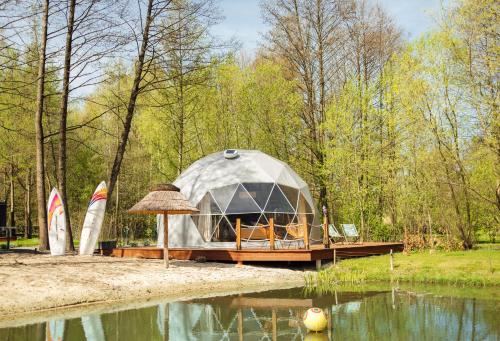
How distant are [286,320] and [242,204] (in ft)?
28.1

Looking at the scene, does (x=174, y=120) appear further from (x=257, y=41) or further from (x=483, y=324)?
(x=483, y=324)

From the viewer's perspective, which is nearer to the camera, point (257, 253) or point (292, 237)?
point (257, 253)

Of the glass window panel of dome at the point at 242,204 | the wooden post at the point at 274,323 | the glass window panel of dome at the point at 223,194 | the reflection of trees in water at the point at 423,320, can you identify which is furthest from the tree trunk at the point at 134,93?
the reflection of trees in water at the point at 423,320

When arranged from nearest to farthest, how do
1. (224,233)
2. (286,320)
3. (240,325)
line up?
(240,325) < (286,320) < (224,233)

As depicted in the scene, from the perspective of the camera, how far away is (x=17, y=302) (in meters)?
9.67

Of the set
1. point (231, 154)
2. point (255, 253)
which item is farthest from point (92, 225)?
point (231, 154)

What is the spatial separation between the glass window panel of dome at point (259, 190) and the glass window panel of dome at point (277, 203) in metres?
0.16

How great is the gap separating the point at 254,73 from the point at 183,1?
560 cm

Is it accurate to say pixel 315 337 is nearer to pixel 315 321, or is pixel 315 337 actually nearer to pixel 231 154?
pixel 315 321

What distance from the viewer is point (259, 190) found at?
17.7 meters

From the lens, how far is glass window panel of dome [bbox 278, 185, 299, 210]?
18219mm

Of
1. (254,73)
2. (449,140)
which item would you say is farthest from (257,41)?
(449,140)

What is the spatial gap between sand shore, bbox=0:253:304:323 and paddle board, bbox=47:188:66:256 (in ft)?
1.91

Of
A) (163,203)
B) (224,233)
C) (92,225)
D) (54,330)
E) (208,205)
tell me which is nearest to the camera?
(54,330)
